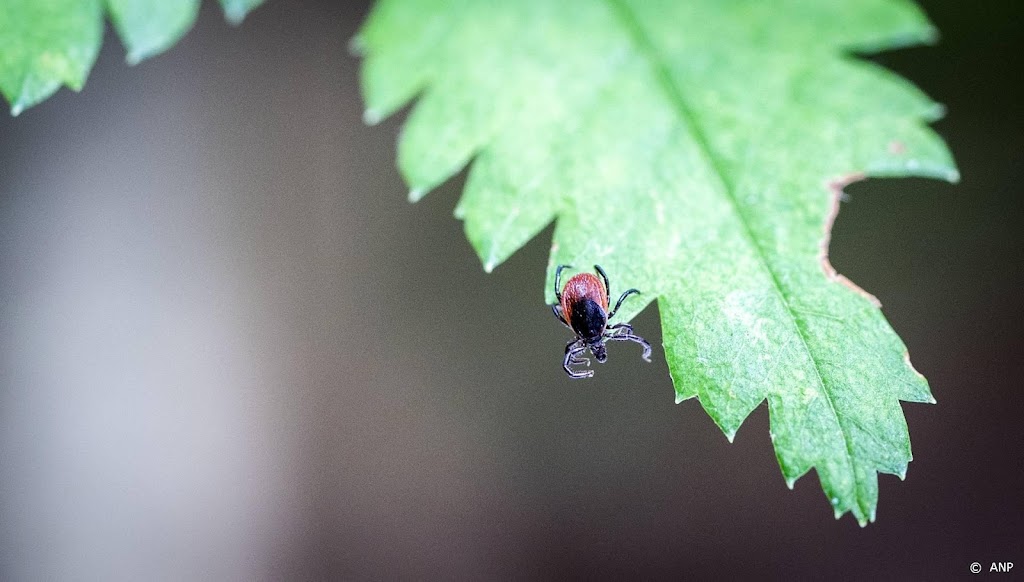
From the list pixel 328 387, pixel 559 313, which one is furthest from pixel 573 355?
pixel 328 387

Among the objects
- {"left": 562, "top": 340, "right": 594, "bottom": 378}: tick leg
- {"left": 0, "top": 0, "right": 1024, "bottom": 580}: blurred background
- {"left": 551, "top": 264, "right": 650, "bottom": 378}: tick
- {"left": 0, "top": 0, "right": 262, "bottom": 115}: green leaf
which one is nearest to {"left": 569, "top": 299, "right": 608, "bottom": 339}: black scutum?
{"left": 551, "top": 264, "right": 650, "bottom": 378}: tick

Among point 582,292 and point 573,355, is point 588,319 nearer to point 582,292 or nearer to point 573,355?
point 582,292

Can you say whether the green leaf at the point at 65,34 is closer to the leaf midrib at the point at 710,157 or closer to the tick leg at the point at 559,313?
the leaf midrib at the point at 710,157

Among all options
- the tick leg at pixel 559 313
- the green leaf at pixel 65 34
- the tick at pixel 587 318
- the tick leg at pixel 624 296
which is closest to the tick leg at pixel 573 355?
the tick at pixel 587 318

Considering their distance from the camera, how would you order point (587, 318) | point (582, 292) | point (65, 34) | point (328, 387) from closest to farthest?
point (65, 34)
point (582, 292)
point (587, 318)
point (328, 387)

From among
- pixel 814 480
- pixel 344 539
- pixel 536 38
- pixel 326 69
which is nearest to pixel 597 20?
pixel 536 38

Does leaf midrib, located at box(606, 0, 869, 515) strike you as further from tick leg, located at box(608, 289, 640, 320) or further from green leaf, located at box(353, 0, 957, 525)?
tick leg, located at box(608, 289, 640, 320)

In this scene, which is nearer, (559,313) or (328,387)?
(559,313)
